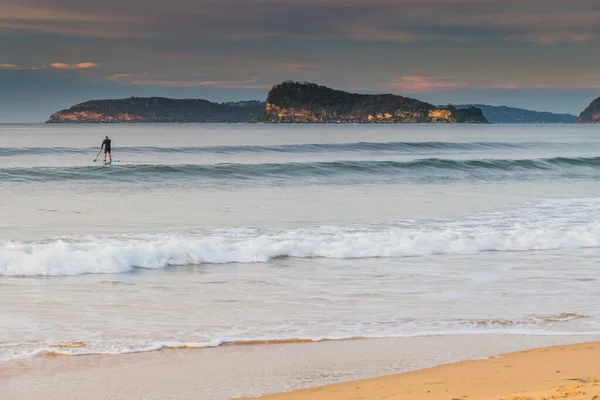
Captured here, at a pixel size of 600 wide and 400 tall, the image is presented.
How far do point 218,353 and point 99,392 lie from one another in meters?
1.36

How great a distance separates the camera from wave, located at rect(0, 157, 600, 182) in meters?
30.9

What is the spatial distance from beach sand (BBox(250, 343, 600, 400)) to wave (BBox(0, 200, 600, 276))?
5.74 metres

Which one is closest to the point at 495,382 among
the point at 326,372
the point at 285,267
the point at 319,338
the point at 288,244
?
the point at 326,372

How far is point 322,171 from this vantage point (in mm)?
34344

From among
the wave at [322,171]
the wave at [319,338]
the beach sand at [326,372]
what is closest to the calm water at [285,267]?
the wave at [319,338]

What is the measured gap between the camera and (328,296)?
30.5 ft

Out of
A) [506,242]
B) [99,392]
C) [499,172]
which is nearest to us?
[99,392]

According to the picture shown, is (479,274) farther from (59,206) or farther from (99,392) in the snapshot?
(59,206)

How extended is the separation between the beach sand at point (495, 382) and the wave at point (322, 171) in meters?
24.4

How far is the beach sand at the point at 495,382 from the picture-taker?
531 centimetres

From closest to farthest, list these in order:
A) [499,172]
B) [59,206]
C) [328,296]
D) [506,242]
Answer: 1. [328,296]
2. [506,242]
3. [59,206]
4. [499,172]

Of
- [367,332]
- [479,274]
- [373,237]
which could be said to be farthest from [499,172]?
[367,332]

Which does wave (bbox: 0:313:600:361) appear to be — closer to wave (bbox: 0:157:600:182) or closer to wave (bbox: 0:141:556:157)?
wave (bbox: 0:157:600:182)

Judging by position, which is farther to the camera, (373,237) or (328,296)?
(373,237)
